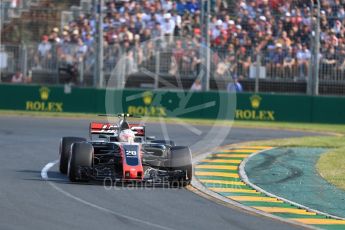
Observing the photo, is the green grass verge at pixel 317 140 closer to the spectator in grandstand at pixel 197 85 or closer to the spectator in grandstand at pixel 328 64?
A: the spectator in grandstand at pixel 197 85

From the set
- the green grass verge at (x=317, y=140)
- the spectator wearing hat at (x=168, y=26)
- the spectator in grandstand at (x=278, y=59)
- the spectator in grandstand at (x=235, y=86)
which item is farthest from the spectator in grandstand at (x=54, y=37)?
the spectator in grandstand at (x=278, y=59)

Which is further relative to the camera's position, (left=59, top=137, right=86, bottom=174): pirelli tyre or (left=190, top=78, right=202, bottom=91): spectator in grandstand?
(left=190, top=78, right=202, bottom=91): spectator in grandstand

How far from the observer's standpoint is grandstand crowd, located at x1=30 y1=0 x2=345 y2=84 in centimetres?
3058

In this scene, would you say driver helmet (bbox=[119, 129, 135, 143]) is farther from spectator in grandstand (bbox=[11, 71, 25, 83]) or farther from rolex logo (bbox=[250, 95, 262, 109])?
spectator in grandstand (bbox=[11, 71, 25, 83])

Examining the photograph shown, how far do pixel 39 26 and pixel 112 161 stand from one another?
1967cm

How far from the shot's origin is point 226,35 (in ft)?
103

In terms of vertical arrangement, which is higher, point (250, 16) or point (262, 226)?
point (250, 16)

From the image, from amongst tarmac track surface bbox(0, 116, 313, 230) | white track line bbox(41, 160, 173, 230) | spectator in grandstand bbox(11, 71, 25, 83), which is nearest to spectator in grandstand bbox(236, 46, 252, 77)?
spectator in grandstand bbox(11, 71, 25, 83)

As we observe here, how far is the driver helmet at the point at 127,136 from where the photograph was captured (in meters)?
16.1

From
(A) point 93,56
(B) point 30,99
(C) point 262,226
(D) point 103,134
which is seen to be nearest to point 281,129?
(A) point 93,56

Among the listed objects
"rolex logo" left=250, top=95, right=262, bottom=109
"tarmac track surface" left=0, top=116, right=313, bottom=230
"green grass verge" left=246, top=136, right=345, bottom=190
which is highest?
"rolex logo" left=250, top=95, right=262, bottom=109

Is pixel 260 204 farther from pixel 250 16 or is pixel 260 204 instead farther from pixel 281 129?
pixel 250 16

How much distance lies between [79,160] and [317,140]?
37.9 ft

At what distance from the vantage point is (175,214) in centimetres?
1244
